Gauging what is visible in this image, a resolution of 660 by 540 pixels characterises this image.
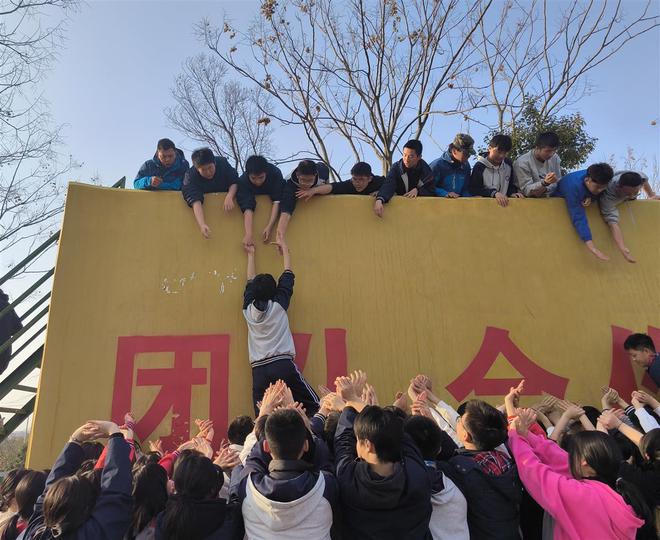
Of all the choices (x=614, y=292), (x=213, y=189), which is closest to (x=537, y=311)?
(x=614, y=292)

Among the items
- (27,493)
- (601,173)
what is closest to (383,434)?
(27,493)

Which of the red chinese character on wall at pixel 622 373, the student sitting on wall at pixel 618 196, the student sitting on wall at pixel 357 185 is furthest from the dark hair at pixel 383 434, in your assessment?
the student sitting on wall at pixel 618 196

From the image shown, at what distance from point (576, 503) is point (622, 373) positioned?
283 centimetres

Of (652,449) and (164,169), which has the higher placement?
(164,169)

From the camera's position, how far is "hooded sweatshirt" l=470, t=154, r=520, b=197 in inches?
195

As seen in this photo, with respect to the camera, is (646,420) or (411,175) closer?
(646,420)

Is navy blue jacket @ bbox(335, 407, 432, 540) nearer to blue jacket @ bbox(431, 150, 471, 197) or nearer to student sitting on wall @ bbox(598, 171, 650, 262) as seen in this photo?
blue jacket @ bbox(431, 150, 471, 197)

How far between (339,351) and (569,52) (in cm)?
964

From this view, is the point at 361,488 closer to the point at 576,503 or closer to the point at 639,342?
the point at 576,503

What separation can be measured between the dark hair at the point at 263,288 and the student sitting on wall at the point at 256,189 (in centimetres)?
60

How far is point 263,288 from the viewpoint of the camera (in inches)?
145

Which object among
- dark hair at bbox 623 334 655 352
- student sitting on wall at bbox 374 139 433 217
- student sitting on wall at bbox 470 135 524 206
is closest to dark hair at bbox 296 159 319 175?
student sitting on wall at bbox 374 139 433 217

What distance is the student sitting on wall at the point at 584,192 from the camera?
4.49m

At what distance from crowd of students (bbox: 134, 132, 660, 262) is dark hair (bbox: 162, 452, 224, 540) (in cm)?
248
